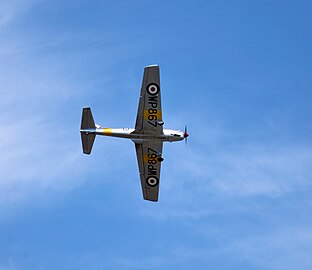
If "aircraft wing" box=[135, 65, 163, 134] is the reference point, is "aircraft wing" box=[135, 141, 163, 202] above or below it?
below

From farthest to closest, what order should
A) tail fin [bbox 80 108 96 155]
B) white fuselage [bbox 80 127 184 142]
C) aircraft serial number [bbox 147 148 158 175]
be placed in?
aircraft serial number [bbox 147 148 158 175], white fuselage [bbox 80 127 184 142], tail fin [bbox 80 108 96 155]

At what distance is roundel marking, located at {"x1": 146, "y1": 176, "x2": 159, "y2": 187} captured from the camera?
305 ft

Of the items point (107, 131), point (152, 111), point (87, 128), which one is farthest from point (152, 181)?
point (87, 128)

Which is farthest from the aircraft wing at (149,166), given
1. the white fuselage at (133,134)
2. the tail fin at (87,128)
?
the tail fin at (87,128)

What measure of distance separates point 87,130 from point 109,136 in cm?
227

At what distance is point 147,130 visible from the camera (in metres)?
88.1

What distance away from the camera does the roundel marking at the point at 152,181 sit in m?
93.1

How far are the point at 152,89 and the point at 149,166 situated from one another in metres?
9.66

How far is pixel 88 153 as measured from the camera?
88.8 meters

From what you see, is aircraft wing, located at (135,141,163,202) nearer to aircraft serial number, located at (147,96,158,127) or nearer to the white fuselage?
the white fuselage

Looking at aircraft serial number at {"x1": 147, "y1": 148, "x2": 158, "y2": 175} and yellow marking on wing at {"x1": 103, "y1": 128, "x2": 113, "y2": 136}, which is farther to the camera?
aircraft serial number at {"x1": 147, "y1": 148, "x2": 158, "y2": 175}

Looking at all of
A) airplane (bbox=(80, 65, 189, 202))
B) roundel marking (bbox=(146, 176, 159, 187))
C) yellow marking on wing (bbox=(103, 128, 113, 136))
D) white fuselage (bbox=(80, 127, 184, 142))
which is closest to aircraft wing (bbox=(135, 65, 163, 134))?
airplane (bbox=(80, 65, 189, 202))

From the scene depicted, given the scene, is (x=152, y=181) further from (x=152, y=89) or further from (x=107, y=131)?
(x=152, y=89)

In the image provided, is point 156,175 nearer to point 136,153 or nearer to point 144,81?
point 136,153
